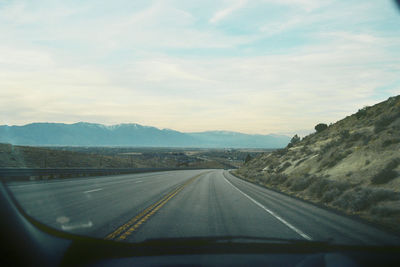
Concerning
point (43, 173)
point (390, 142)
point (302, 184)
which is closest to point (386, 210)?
point (302, 184)

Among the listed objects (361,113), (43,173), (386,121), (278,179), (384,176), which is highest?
(361,113)

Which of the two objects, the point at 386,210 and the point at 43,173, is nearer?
the point at 386,210

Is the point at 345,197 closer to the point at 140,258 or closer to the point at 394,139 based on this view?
the point at 394,139

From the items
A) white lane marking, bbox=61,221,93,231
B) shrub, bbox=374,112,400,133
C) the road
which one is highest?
shrub, bbox=374,112,400,133

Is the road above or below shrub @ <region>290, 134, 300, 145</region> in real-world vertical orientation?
below

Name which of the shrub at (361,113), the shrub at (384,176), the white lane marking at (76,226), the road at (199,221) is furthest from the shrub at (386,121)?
the white lane marking at (76,226)

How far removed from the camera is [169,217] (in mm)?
9461

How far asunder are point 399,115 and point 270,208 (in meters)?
17.0

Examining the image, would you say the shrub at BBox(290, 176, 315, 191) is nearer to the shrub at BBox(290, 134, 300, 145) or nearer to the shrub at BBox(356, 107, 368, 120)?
the shrub at BBox(356, 107, 368, 120)

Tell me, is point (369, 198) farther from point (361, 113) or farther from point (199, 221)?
point (361, 113)

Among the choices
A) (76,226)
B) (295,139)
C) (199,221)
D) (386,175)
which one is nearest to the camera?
(76,226)

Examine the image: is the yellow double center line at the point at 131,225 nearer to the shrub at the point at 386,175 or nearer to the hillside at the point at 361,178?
the hillside at the point at 361,178

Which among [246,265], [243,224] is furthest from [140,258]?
[243,224]

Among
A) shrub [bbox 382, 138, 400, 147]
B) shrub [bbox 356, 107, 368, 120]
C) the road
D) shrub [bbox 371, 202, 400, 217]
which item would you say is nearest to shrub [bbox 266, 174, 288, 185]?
shrub [bbox 382, 138, 400, 147]
